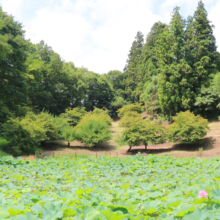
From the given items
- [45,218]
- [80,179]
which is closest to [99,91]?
[80,179]

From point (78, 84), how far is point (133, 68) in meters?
14.5

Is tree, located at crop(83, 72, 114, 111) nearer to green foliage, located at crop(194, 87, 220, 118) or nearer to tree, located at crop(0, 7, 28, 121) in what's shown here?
green foliage, located at crop(194, 87, 220, 118)

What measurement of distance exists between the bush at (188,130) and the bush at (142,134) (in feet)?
3.92

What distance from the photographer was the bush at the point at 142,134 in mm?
19009

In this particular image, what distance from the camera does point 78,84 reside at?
→ 1507 inches

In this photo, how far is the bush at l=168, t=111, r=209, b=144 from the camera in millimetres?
18617

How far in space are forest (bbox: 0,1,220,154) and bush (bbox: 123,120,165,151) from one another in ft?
11.3

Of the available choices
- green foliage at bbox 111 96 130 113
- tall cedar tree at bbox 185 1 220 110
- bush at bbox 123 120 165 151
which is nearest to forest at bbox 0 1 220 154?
tall cedar tree at bbox 185 1 220 110

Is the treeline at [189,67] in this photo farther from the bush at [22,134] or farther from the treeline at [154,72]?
the bush at [22,134]

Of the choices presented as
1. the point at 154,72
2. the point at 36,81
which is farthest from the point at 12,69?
the point at 154,72

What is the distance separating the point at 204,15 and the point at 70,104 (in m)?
25.7

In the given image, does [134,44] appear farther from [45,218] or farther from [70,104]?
[45,218]

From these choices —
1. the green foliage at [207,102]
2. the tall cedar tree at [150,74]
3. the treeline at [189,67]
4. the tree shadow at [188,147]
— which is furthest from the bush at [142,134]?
the tall cedar tree at [150,74]

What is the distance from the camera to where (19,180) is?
4.25m
